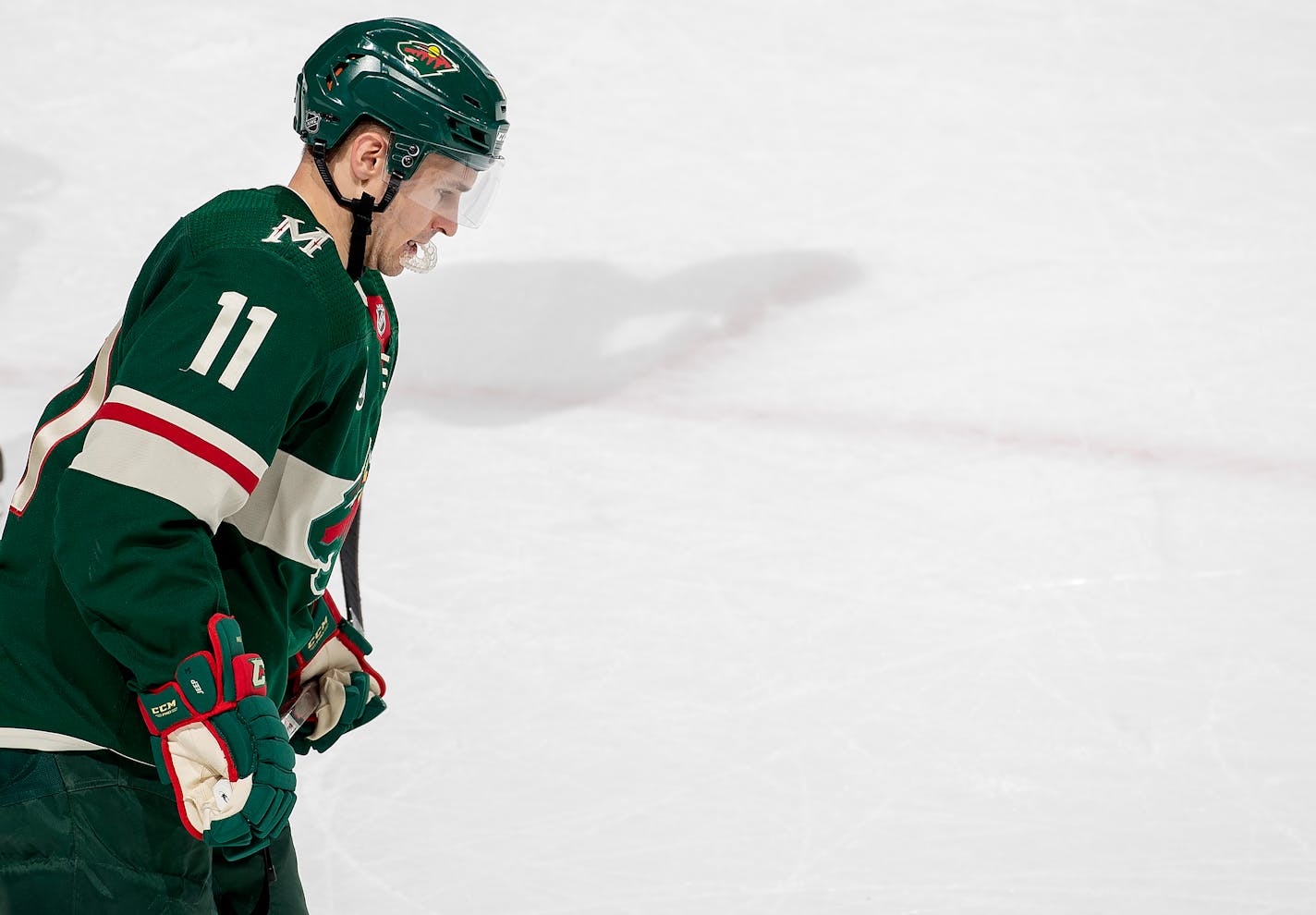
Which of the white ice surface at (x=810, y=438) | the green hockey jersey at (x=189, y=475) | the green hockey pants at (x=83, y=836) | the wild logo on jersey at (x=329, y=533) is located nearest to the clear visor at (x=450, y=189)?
the green hockey jersey at (x=189, y=475)

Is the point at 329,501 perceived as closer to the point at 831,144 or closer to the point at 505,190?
the point at 505,190

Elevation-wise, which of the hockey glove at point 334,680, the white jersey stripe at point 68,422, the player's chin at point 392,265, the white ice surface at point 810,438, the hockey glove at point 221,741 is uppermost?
the player's chin at point 392,265

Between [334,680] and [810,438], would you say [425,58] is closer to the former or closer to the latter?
[334,680]

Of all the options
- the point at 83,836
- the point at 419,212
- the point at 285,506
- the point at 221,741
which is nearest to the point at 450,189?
the point at 419,212

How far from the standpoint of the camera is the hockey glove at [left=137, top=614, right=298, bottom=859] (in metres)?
1.18

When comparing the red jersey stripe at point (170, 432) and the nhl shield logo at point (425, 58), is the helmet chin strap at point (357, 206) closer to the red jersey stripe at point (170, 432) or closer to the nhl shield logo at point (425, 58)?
the nhl shield logo at point (425, 58)

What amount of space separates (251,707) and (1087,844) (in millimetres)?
1567

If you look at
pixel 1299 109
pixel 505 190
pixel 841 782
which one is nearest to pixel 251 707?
pixel 841 782

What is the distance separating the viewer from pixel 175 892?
1341 mm

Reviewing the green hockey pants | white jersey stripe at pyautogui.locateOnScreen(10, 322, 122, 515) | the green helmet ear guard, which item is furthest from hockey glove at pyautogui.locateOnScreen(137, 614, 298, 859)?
the green helmet ear guard

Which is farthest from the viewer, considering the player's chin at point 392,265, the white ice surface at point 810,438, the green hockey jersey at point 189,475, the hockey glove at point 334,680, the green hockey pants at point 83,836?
the white ice surface at point 810,438

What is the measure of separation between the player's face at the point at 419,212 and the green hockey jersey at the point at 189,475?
1.8 inches

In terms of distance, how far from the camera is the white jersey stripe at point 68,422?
1.30 metres

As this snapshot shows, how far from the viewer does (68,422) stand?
1309 millimetres
